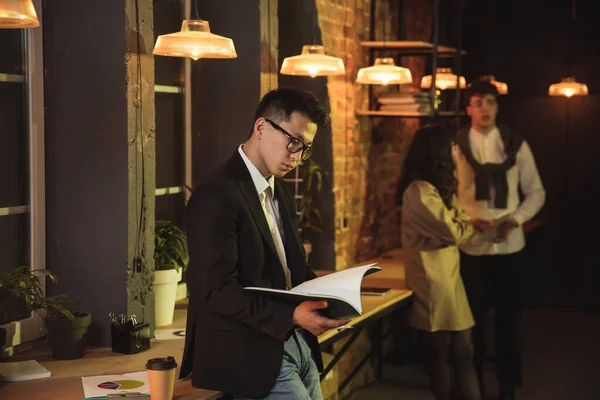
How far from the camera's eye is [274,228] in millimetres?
3375

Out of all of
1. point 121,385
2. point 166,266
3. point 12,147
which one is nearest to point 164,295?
point 166,266

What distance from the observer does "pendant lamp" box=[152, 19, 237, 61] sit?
4164 millimetres

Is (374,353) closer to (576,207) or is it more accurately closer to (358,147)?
(358,147)

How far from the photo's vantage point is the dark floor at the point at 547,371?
6938 millimetres

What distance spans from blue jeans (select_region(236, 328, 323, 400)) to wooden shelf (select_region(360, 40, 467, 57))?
4239mm

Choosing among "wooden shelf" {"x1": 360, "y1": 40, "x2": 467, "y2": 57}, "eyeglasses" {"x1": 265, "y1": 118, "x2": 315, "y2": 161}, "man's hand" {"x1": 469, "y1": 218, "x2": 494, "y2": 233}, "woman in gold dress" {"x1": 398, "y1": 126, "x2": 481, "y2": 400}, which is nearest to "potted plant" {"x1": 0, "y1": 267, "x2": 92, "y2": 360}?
"eyeglasses" {"x1": 265, "y1": 118, "x2": 315, "y2": 161}

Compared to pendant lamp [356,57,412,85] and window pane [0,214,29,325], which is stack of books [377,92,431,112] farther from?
window pane [0,214,29,325]

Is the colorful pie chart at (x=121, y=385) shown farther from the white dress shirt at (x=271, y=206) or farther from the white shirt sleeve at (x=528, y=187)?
the white shirt sleeve at (x=528, y=187)

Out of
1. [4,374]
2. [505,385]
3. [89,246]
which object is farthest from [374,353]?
[4,374]

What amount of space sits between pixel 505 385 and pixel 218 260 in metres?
3.95

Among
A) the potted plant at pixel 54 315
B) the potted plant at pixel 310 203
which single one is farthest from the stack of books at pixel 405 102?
the potted plant at pixel 54 315

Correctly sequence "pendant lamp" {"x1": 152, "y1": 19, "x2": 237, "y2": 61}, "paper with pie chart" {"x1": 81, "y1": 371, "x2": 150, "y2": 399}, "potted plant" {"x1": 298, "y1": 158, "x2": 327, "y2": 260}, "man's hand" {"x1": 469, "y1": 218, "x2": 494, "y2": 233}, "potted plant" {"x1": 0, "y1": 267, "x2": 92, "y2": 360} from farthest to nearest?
"potted plant" {"x1": 298, "y1": 158, "x2": 327, "y2": 260}, "man's hand" {"x1": 469, "y1": 218, "x2": 494, "y2": 233}, "pendant lamp" {"x1": 152, "y1": 19, "x2": 237, "y2": 61}, "potted plant" {"x1": 0, "y1": 267, "x2": 92, "y2": 360}, "paper with pie chart" {"x1": 81, "y1": 371, "x2": 150, "y2": 399}

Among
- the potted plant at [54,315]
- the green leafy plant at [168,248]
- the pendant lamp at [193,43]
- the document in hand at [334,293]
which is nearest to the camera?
the document in hand at [334,293]

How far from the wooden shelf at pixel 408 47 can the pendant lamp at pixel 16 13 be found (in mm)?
4469
